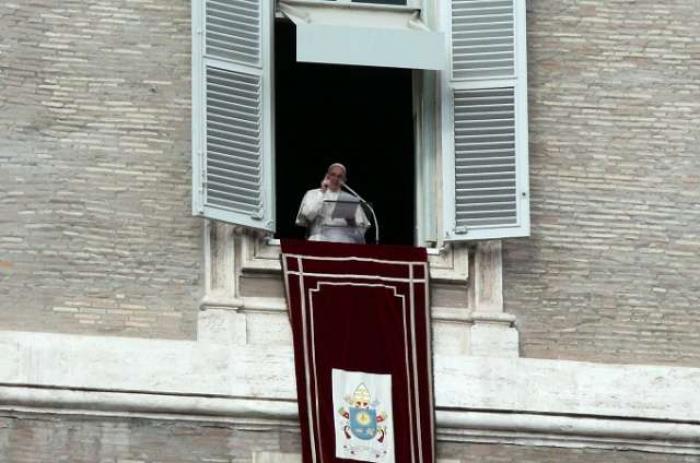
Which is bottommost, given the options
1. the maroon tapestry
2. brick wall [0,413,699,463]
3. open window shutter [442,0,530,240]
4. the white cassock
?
brick wall [0,413,699,463]

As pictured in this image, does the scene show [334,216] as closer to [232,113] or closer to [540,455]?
[232,113]

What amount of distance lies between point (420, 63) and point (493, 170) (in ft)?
2.53

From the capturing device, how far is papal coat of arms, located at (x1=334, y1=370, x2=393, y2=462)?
2133 centimetres

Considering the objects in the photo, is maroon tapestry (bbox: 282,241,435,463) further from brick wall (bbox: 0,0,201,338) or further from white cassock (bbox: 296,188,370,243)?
brick wall (bbox: 0,0,201,338)

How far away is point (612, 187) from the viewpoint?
22.4m

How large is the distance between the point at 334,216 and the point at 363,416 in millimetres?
1427

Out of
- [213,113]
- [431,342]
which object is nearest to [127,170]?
[213,113]

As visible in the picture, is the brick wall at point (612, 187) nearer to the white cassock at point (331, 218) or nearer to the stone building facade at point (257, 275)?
the stone building facade at point (257, 275)

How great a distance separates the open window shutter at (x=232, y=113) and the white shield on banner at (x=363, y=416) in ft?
3.64

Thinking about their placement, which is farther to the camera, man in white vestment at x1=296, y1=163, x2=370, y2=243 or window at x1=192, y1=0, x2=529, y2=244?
man in white vestment at x1=296, y1=163, x2=370, y2=243

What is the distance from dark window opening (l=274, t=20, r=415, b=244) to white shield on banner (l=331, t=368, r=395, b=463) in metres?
2.16

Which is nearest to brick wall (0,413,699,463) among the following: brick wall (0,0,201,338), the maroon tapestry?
the maroon tapestry

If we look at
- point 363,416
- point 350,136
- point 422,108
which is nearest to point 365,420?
point 363,416

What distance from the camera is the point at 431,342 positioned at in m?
21.7
